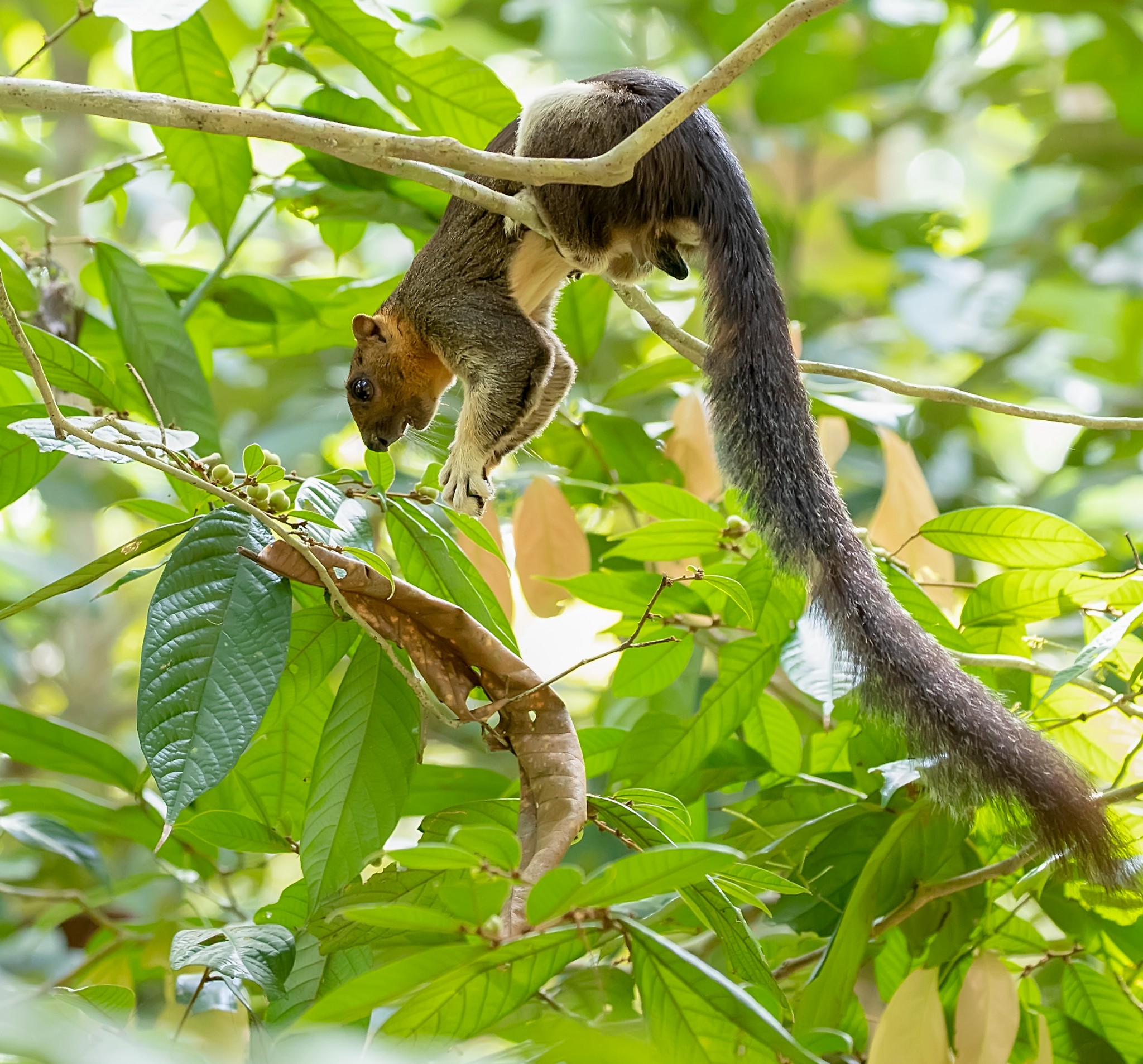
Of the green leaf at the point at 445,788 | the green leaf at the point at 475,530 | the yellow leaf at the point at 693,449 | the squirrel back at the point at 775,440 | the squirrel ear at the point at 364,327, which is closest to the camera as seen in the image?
the squirrel back at the point at 775,440

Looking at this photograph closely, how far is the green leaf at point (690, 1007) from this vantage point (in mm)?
653

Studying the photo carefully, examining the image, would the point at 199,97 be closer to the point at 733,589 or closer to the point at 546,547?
the point at 546,547

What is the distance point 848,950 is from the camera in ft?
3.14

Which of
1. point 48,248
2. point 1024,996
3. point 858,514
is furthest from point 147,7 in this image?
point 858,514

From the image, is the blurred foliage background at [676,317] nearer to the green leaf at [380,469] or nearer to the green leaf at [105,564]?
the green leaf at [105,564]

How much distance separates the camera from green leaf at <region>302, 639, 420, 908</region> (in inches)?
35.6

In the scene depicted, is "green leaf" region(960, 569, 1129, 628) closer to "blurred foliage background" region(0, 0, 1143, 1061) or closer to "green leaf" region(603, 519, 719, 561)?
"blurred foliage background" region(0, 0, 1143, 1061)

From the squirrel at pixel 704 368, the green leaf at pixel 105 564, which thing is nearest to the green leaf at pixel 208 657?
the green leaf at pixel 105 564

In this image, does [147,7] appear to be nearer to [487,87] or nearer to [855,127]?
[487,87]

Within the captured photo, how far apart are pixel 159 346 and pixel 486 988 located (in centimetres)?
95

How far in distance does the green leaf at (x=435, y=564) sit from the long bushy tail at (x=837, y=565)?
295 mm

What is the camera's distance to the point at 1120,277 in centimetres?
308

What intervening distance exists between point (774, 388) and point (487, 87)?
0.62m

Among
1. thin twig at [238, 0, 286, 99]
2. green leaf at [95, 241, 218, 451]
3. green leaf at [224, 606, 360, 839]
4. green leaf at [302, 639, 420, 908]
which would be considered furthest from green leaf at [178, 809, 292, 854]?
thin twig at [238, 0, 286, 99]
